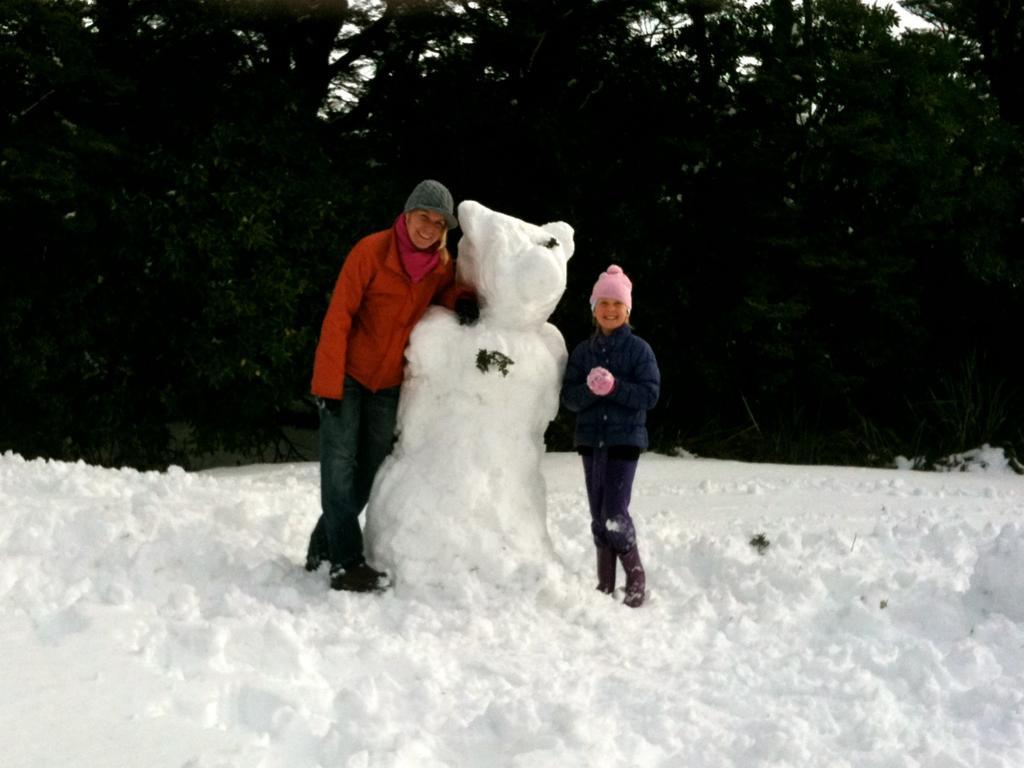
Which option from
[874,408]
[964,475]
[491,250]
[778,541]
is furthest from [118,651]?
A: [874,408]

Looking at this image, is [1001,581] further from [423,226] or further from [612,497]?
[423,226]

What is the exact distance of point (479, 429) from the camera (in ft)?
16.1

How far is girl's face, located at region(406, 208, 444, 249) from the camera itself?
493 cm

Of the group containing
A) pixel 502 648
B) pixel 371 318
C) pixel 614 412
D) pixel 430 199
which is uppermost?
pixel 430 199

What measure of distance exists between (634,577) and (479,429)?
973mm

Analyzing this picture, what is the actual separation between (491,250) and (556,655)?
71.4 inches

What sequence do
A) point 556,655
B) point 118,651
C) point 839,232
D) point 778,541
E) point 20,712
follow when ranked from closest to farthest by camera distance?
point 20,712
point 118,651
point 556,655
point 778,541
point 839,232

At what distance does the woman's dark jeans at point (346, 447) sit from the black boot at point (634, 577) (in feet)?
3.93

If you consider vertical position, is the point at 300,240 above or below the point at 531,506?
above

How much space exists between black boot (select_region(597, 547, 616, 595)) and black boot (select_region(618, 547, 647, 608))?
10 cm

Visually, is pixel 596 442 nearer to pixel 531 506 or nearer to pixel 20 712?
pixel 531 506

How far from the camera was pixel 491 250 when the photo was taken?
4992 millimetres

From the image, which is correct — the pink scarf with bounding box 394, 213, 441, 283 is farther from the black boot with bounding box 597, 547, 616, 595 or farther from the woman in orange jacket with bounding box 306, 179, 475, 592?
the black boot with bounding box 597, 547, 616, 595

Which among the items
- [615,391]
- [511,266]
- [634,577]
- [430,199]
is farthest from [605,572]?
[430,199]
